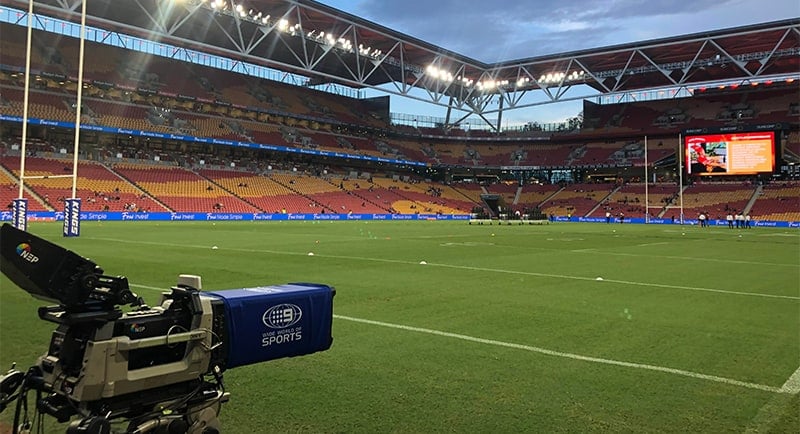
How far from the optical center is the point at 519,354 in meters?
5.46

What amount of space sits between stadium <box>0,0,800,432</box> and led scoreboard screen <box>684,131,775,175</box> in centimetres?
17

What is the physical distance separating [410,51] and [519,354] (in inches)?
2163

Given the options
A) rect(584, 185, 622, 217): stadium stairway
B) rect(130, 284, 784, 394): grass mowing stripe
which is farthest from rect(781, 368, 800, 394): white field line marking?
rect(584, 185, 622, 217): stadium stairway

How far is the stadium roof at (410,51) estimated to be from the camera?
1714 inches

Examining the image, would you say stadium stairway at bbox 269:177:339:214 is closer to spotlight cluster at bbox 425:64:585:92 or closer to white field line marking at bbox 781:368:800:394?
spotlight cluster at bbox 425:64:585:92

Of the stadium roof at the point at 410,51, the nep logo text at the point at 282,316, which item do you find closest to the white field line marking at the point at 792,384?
the nep logo text at the point at 282,316

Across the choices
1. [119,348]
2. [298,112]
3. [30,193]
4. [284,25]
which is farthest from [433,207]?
[119,348]

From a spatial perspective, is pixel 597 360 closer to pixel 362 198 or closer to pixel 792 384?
pixel 792 384

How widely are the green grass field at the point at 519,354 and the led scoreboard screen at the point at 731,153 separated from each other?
122ft

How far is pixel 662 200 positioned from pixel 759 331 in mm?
62864

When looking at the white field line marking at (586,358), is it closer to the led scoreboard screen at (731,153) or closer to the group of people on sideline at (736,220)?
the led scoreboard screen at (731,153)

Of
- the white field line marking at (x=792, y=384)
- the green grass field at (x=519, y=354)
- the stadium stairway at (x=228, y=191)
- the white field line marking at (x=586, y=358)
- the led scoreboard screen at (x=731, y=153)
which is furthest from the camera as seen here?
the stadium stairway at (x=228, y=191)

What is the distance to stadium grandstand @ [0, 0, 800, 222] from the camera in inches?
1813

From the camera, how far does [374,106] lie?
8238cm
